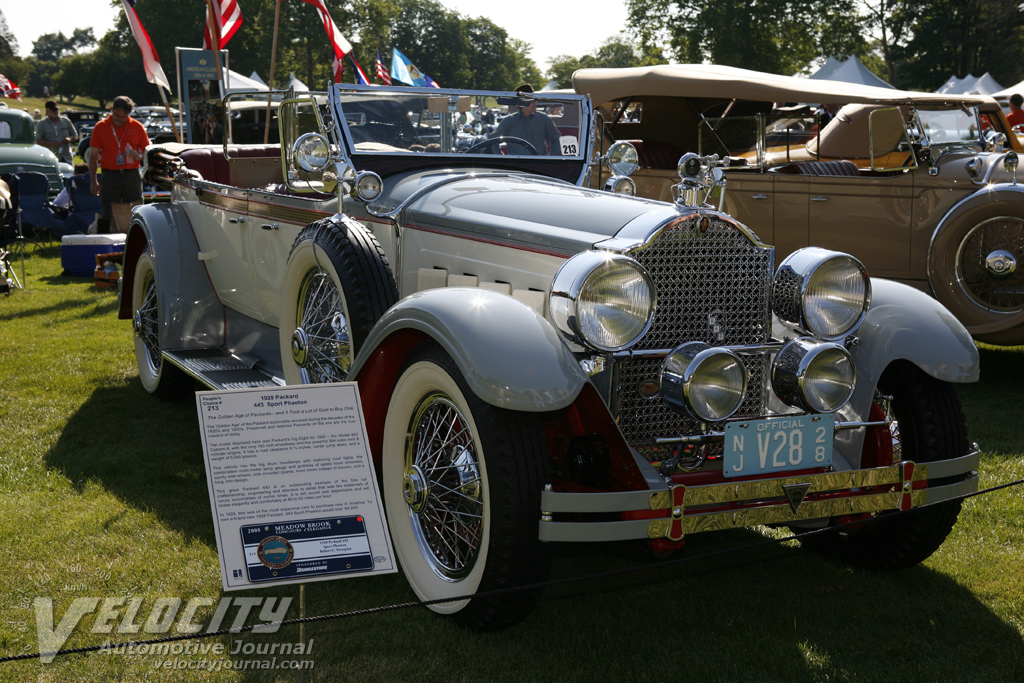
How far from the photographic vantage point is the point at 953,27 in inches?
1607

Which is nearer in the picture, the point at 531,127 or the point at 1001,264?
the point at 531,127

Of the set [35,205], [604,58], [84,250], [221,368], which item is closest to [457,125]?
[221,368]

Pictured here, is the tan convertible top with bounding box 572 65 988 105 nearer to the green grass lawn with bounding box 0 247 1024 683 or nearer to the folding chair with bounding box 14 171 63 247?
the green grass lawn with bounding box 0 247 1024 683

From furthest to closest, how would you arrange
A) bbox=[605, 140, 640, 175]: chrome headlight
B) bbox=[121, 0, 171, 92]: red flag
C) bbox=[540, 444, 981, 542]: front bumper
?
bbox=[121, 0, 171, 92]: red flag, bbox=[605, 140, 640, 175]: chrome headlight, bbox=[540, 444, 981, 542]: front bumper

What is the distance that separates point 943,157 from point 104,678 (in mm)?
6539

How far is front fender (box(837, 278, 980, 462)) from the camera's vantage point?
3.12 meters

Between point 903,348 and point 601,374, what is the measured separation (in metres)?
1.09

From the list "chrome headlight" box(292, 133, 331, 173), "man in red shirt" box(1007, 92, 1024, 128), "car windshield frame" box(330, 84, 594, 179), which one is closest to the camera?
"chrome headlight" box(292, 133, 331, 173)

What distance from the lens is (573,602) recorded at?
3.20 metres

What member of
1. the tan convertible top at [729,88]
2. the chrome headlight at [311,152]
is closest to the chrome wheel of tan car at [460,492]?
the chrome headlight at [311,152]

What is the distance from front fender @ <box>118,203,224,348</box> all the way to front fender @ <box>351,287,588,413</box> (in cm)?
280

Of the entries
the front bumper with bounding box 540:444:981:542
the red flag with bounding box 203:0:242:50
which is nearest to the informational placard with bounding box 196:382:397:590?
the front bumper with bounding box 540:444:981:542

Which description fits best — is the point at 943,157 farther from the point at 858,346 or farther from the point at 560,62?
the point at 560,62

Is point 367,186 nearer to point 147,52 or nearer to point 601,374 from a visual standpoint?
point 601,374
